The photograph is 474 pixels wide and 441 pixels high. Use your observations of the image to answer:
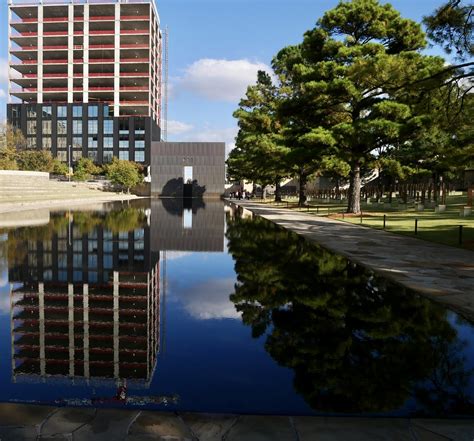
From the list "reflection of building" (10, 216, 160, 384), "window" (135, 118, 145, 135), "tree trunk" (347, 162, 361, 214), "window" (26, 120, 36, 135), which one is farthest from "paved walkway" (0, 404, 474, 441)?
"window" (26, 120, 36, 135)

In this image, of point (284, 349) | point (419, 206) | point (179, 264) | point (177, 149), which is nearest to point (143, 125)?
point (177, 149)

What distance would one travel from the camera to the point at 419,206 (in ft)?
127

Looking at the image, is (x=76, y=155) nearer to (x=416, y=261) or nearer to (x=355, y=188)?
(x=355, y=188)

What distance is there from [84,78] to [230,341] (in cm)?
10327

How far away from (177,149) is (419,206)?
2382 inches

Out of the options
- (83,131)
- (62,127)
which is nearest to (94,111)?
(83,131)

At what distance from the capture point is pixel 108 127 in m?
97.6

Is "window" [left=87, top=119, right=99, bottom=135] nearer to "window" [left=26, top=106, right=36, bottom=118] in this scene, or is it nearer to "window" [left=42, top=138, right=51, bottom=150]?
"window" [left=42, top=138, right=51, bottom=150]

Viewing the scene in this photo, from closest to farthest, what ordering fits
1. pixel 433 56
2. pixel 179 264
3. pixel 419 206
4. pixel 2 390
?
pixel 2 390 < pixel 179 264 < pixel 433 56 < pixel 419 206

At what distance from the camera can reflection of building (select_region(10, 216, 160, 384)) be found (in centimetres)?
490

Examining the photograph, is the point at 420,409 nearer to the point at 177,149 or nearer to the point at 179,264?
the point at 179,264

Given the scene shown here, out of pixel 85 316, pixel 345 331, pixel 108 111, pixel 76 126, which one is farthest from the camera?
pixel 76 126

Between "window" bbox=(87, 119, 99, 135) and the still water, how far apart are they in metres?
92.8

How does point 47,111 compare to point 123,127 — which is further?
point 123,127
